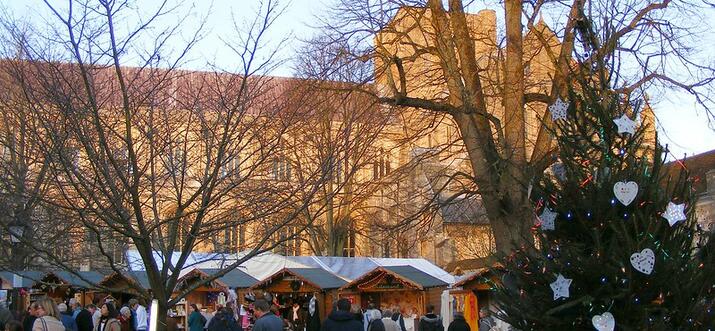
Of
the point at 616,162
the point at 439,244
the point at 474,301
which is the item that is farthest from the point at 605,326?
the point at 439,244

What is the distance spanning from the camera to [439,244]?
51219 mm

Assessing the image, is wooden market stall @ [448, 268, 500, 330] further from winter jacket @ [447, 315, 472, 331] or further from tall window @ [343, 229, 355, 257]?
tall window @ [343, 229, 355, 257]

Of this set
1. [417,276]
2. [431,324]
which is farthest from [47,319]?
[417,276]

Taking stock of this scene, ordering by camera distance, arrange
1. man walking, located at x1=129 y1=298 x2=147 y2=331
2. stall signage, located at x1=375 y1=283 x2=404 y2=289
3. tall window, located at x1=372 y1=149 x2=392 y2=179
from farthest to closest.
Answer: stall signage, located at x1=375 y1=283 x2=404 y2=289
tall window, located at x1=372 y1=149 x2=392 y2=179
man walking, located at x1=129 y1=298 x2=147 y2=331

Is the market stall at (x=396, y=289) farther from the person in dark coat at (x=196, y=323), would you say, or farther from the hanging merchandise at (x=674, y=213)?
the hanging merchandise at (x=674, y=213)

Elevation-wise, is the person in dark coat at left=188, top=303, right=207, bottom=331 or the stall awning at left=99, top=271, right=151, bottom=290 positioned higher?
the stall awning at left=99, top=271, right=151, bottom=290

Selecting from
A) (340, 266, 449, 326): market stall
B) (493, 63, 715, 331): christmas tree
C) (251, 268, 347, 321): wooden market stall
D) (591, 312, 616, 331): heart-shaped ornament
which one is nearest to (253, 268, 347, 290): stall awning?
(251, 268, 347, 321): wooden market stall

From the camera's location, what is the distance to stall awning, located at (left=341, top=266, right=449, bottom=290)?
2850 cm

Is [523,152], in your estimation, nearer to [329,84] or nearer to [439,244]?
[329,84]

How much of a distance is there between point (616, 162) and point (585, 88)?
2.95 feet

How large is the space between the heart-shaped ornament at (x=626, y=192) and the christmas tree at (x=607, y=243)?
1cm

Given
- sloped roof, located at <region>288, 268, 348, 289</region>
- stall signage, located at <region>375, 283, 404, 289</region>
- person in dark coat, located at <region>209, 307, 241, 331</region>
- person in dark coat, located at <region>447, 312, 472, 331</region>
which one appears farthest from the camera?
stall signage, located at <region>375, 283, 404, 289</region>

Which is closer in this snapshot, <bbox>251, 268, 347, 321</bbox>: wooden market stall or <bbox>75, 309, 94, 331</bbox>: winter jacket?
<bbox>75, 309, 94, 331</bbox>: winter jacket

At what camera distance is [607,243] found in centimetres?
926
